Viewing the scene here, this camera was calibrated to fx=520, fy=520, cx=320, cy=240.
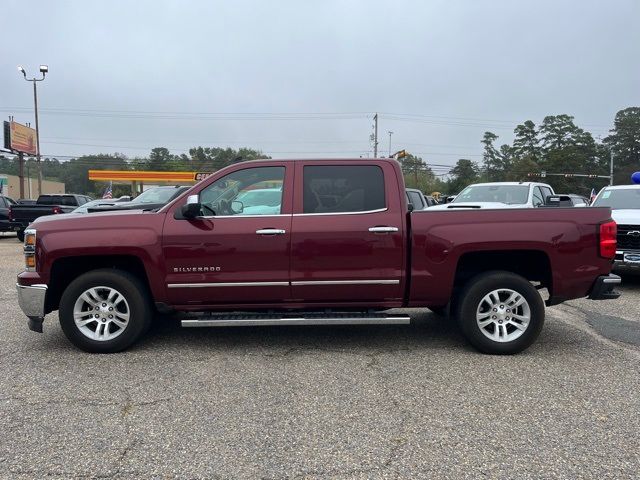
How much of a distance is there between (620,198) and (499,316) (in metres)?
6.37

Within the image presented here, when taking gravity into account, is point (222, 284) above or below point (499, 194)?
below

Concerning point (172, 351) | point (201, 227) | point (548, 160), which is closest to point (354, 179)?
point (201, 227)

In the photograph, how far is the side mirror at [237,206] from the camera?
510cm

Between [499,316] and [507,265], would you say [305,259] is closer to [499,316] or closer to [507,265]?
[499,316]

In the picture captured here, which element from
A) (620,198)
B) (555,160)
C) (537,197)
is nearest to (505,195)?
(537,197)

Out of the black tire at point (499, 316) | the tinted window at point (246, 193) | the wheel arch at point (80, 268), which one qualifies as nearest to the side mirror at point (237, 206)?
the tinted window at point (246, 193)

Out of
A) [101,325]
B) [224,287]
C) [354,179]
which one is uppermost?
[354,179]

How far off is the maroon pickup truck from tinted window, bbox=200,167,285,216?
0.01 metres

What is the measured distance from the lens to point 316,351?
515cm

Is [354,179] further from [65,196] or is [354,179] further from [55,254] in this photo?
[65,196]

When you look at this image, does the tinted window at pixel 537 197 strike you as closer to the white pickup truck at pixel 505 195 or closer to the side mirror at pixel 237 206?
the white pickup truck at pixel 505 195

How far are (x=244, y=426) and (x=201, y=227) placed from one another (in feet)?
6.81

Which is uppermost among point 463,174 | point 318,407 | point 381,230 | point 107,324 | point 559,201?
point 463,174

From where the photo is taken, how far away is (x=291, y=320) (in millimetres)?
4883
